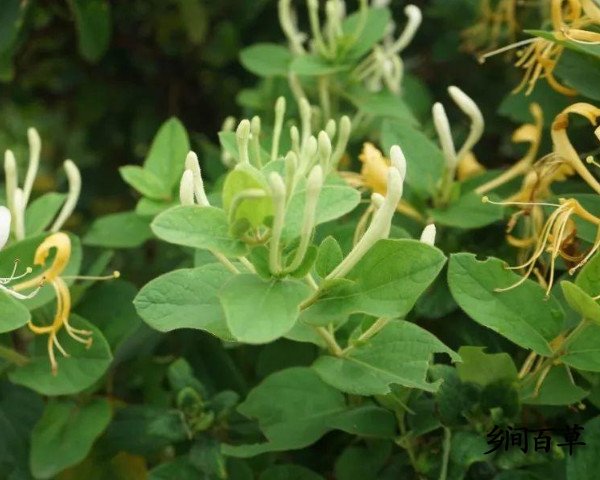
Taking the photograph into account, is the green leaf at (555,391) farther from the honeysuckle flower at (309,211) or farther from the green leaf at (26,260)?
the green leaf at (26,260)

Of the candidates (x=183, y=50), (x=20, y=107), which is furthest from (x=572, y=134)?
(x=20, y=107)

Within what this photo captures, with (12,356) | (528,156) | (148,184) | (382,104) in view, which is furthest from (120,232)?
(528,156)

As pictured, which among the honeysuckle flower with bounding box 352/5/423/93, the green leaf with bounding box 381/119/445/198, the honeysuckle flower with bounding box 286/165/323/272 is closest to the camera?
the honeysuckle flower with bounding box 286/165/323/272

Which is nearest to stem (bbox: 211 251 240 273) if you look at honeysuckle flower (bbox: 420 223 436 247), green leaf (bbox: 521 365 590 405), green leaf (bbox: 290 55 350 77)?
honeysuckle flower (bbox: 420 223 436 247)

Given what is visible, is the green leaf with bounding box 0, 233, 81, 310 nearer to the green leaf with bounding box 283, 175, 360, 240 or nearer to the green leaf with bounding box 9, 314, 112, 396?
the green leaf with bounding box 9, 314, 112, 396

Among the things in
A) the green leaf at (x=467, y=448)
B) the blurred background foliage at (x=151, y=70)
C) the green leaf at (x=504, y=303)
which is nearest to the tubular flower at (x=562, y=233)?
the green leaf at (x=504, y=303)

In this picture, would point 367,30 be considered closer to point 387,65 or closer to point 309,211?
point 387,65

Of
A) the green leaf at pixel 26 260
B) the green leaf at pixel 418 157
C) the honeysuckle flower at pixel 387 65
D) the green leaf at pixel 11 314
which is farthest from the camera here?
the honeysuckle flower at pixel 387 65
